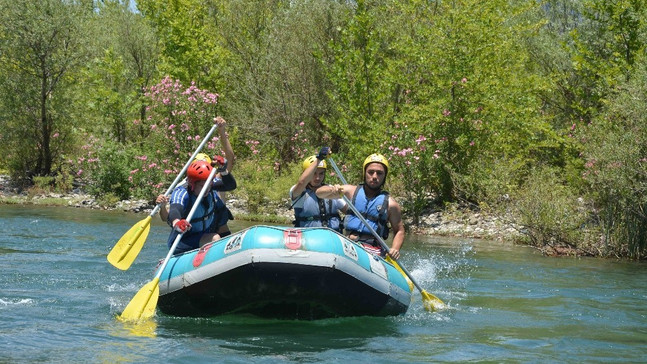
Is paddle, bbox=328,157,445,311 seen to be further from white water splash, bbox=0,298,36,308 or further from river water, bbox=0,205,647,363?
white water splash, bbox=0,298,36,308

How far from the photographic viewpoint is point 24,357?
6281 mm

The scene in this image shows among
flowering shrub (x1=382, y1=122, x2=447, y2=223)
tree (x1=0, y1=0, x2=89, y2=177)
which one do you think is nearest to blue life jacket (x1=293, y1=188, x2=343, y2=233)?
flowering shrub (x1=382, y1=122, x2=447, y2=223)

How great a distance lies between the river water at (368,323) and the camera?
6.75m

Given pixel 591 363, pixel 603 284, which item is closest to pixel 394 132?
pixel 603 284

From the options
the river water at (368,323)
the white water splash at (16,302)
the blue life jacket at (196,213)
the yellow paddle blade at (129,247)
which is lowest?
the river water at (368,323)

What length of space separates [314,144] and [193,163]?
16.4 metres

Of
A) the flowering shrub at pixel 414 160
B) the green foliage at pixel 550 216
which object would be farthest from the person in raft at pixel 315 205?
the flowering shrub at pixel 414 160

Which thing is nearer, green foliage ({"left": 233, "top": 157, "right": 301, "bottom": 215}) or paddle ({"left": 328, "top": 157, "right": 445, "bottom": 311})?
paddle ({"left": 328, "top": 157, "right": 445, "bottom": 311})

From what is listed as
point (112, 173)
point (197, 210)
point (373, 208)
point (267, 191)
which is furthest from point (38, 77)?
point (373, 208)

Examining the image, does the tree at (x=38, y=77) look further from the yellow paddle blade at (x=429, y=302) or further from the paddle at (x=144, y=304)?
the paddle at (x=144, y=304)

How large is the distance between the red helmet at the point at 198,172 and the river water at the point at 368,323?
53.8 inches

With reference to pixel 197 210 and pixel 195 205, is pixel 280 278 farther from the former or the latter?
pixel 197 210

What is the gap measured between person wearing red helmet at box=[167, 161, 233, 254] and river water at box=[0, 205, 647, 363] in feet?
2.98

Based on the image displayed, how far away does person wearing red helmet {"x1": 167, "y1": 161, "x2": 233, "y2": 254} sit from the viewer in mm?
8578
